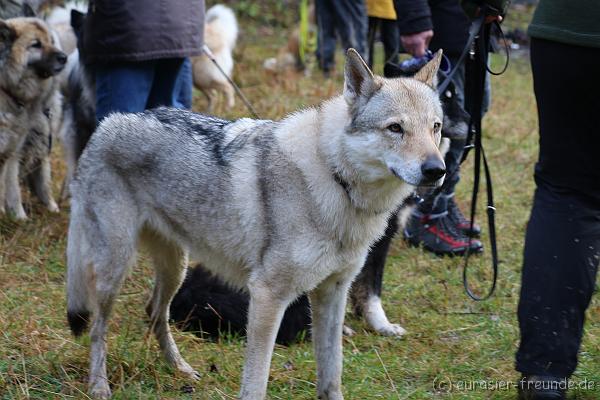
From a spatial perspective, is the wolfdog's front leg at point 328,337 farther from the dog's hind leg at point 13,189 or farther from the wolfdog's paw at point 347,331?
the dog's hind leg at point 13,189

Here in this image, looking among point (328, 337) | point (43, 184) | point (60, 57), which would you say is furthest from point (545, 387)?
point (43, 184)

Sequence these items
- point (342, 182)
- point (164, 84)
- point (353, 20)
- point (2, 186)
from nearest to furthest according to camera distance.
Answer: point (342, 182) → point (164, 84) → point (2, 186) → point (353, 20)

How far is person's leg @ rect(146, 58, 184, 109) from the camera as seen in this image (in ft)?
13.3

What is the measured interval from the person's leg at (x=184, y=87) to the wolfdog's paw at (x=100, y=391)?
1.75 m

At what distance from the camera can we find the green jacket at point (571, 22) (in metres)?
2.28

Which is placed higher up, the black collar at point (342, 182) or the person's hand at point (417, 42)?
the person's hand at point (417, 42)

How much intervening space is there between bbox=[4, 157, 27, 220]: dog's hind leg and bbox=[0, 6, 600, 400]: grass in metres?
0.12

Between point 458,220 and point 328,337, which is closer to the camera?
point 328,337

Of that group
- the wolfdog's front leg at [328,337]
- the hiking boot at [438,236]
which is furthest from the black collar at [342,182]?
the hiking boot at [438,236]

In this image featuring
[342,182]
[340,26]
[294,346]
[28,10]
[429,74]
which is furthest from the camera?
[340,26]

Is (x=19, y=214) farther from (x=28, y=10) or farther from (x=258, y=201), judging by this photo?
(x=258, y=201)

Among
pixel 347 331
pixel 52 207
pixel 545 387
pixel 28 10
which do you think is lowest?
pixel 52 207

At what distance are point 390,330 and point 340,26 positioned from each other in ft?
20.0

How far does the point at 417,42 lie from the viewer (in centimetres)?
389
